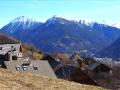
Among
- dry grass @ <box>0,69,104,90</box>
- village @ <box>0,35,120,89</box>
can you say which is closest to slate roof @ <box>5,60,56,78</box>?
village @ <box>0,35,120,89</box>

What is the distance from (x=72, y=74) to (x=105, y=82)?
21.4m

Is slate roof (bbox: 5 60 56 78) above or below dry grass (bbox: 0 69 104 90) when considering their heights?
below

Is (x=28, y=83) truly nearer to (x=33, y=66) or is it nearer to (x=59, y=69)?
(x=33, y=66)

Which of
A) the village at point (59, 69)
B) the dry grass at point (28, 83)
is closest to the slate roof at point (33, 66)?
the village at point (59, 69)

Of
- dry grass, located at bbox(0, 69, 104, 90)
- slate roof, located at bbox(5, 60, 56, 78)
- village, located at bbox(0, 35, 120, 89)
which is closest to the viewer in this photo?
dry grass, located at bbox(0, 69, 104, 90)

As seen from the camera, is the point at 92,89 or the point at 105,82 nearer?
the point at 92,89

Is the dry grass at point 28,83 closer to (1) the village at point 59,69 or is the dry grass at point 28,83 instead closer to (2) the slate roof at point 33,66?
(1) the village at point 59,69

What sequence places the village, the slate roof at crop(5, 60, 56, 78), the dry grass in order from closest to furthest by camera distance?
1. the dry grass
2. the slate roof at crop(5, 60, 56, 78)
3. the village

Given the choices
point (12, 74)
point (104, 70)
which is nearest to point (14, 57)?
point (104, 70)

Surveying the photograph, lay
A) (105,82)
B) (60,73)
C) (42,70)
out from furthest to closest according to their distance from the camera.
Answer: (105,82)
(60,73)
(42,70)

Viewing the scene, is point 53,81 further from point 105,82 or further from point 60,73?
point 105,82

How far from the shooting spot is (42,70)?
85.3 metres

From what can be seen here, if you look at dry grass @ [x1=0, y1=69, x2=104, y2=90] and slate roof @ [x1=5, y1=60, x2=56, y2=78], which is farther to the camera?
slate roof @ [x1=5, y1=60, x2=56, y2=78]

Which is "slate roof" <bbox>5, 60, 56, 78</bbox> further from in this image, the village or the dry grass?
the dry grass
